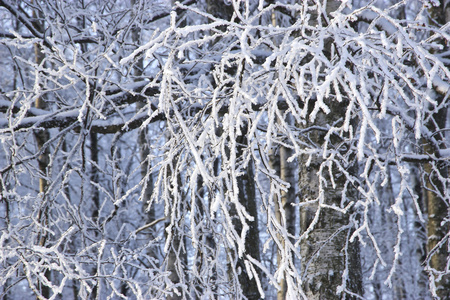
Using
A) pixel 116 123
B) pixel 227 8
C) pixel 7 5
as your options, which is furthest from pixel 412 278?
pixel 7 5

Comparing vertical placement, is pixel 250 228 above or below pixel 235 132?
below

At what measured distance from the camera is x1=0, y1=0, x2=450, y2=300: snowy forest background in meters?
1.69

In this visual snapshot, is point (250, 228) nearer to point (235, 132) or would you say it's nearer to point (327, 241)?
point (327, 241)

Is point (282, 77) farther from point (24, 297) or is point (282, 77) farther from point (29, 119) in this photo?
point (24, 297)

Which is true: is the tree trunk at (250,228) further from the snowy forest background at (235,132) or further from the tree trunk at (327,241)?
the tree trunk at (327,241)

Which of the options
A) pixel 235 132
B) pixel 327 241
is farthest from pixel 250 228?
pixel 235 132

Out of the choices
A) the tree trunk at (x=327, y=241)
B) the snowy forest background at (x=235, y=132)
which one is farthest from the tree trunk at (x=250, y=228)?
the tree trunk at (x=327, y=241)

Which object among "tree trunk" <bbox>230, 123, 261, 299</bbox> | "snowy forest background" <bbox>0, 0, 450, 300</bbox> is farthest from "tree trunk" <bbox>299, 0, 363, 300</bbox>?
"tree trunk" <bbox>230, 123, 261, 299</bbox>

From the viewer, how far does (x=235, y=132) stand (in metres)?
3.13

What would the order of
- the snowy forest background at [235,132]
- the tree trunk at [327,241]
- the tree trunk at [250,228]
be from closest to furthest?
the snowy forest background at [235,132] < the tree trunk at [327,241] < the tree trunk at [250,228]

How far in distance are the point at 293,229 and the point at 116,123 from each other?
15.5 ft

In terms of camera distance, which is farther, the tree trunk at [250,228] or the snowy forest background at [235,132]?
the tree trunk at [250,228]

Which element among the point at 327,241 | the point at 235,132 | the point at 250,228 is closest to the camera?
the point at 235,132

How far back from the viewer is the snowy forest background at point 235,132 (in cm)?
169
